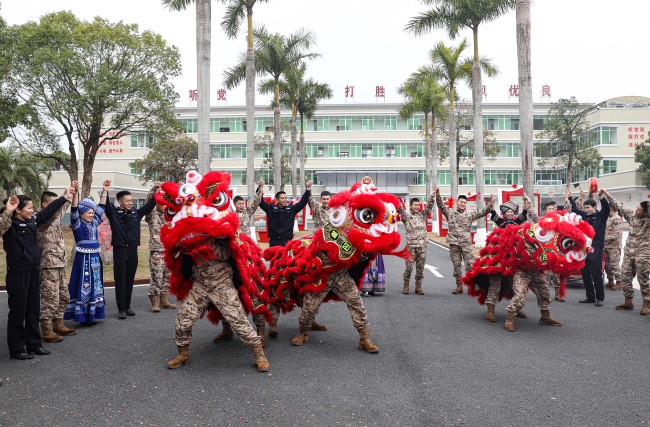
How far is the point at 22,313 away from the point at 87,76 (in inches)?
589

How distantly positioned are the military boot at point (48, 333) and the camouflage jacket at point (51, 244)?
0.71 meters

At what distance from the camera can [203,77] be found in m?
12.4

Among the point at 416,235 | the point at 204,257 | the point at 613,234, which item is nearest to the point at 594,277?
the point at 613,234

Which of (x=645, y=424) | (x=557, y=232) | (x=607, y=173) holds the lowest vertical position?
(x=645, y=424)

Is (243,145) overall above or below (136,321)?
above

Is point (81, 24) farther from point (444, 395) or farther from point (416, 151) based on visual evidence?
point (416, 151)

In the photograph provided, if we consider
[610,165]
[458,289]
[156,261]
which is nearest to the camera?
[156,261]

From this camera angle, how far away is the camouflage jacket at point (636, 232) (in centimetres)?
798

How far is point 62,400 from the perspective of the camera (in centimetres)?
432

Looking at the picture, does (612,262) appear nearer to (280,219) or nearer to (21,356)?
(280,219)

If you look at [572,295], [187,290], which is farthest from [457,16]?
[187,290]

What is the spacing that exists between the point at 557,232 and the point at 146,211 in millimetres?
5992

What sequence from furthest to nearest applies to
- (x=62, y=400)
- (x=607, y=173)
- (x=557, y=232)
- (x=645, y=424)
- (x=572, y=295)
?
(x=607, y=173), (x=572, y=295), (x=557, y=232), (x=62, y=400), (x=645, y=424)

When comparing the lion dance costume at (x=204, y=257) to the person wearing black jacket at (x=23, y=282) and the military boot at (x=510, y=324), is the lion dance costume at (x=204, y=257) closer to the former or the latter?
the person wearing black jacket at (x=23, y=282)
